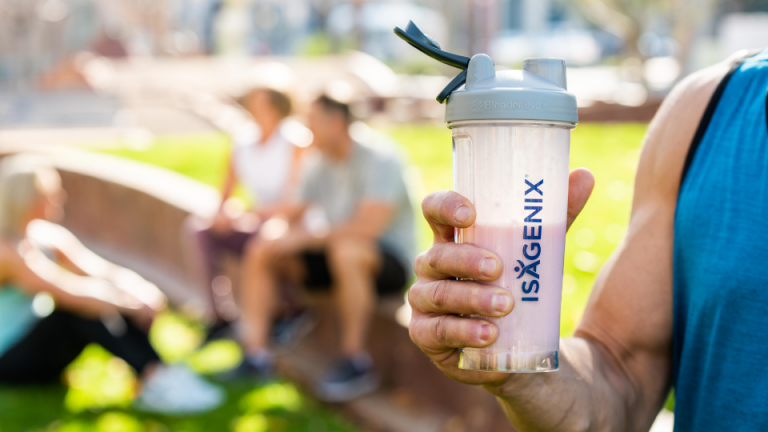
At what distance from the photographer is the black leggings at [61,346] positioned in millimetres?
4371

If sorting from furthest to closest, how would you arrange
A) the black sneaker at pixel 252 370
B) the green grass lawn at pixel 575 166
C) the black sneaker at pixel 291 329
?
1. the black sneaker at pixel 291 329
2. the green grass lawn at pixel 575 166
3. the black sneaker at pixel 252 370

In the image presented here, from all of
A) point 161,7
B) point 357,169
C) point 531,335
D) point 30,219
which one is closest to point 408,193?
point 357,169

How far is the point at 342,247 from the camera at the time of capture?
14.0 ft

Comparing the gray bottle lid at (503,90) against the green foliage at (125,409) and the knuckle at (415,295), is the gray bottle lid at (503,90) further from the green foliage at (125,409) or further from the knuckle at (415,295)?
the green foliage at (125,409)

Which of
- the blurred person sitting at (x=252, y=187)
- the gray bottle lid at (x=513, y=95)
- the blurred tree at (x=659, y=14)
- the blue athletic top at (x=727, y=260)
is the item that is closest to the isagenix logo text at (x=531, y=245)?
the gray bottle lid at (x=513, y=95)

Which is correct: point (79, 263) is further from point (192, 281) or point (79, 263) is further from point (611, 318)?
point (611, 318)

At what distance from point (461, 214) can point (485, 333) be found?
0.18m

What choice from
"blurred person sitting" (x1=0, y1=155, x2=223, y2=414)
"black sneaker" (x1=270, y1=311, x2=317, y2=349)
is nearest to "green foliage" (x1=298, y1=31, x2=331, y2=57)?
"black sneaker" (x1=270, y1=311, x2=317, y2=349)

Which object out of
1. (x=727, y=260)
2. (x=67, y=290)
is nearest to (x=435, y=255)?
(x=727, y=260)

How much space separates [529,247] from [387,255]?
3.21 meters

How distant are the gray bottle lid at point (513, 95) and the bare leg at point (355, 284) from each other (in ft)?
10.3

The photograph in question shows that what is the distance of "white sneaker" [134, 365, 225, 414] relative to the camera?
14.3 feet

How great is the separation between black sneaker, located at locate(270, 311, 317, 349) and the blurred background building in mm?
1585

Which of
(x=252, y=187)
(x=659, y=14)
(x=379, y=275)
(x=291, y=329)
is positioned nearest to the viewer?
(x=379, y=275)
